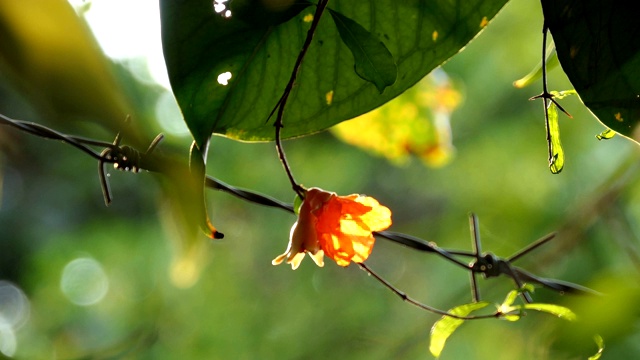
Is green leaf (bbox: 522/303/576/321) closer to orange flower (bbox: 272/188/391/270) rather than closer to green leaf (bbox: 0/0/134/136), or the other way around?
orange flower (bbox: 272/188/391/270)

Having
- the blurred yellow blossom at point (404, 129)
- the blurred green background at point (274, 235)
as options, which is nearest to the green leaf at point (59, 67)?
the blurred yellow blossom at point (404, 129)

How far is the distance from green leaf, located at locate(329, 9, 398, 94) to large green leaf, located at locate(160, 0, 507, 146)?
32mm

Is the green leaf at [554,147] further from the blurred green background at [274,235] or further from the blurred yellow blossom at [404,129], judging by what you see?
the blurred green background at [274,235]

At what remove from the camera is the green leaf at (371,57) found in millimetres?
373

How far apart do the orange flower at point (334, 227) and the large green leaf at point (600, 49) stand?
0.14 m

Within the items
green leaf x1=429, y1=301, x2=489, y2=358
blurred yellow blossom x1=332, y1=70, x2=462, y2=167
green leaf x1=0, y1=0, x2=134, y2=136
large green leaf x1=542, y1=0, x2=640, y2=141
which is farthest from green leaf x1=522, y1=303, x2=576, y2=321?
Answer: blurred yellow blossom x1=332, y1=70, x2=462, y2=167

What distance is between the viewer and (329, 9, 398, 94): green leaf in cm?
37

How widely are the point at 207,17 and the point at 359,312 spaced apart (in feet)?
6.31

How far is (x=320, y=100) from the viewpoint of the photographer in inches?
17.2

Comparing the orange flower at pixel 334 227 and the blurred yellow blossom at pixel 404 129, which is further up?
the blurred yellow blossom at pixel 404 129

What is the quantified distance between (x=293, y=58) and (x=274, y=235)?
1.86 metres

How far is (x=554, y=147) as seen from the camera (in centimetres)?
43

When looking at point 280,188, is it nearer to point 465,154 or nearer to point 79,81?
point 465,154

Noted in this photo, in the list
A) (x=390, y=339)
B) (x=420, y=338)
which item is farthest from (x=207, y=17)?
(x=390, y=339)
